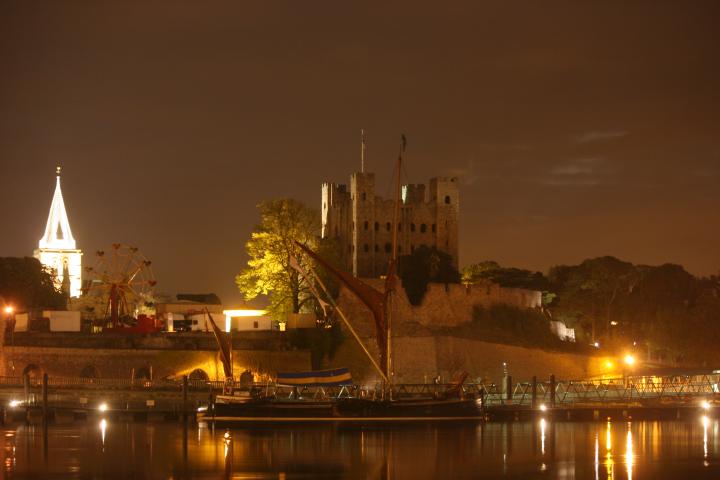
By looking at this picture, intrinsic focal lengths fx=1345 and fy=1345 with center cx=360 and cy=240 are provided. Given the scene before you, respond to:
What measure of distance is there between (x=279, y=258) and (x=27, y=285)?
26.3 m

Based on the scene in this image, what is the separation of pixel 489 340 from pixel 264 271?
45.4 feet

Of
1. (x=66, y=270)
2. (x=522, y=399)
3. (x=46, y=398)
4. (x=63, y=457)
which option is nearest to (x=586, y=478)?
(x=63, y=457)

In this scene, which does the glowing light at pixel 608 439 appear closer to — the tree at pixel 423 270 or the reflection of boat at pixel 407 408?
the reflection of boat at pixel 407 408

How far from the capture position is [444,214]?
95062 mm

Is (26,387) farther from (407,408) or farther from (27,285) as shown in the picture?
(27,285)

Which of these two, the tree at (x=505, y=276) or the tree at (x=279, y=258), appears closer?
the tree at (x=279, y=258)

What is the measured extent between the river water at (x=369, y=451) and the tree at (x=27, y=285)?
35.2 meters

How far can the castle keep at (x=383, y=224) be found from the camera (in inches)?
3659

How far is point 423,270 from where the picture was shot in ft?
267

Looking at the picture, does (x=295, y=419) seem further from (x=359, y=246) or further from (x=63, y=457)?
(x=359, y=246)

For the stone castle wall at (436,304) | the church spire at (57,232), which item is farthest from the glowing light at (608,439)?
the church spire at (57,232)

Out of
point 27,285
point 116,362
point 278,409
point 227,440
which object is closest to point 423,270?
point 116,362

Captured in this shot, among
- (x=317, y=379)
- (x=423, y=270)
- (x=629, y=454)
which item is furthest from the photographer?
(x=423, y=270)

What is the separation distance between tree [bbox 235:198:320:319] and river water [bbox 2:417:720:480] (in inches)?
781
